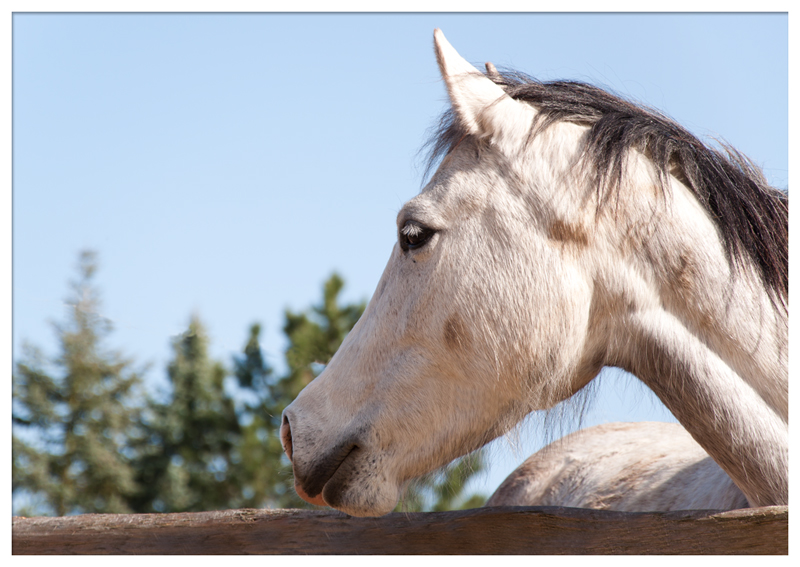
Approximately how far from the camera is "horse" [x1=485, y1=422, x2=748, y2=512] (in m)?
2.35

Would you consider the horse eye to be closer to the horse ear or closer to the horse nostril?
the horse ear

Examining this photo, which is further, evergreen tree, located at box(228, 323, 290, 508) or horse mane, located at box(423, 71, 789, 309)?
evergreen tree, located at box(228, 323, 290, 508)

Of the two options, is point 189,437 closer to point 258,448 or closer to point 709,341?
point 258,448

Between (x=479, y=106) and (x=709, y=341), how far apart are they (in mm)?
889

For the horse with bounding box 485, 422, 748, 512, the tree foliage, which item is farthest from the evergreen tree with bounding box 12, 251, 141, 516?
the horse with bounding box 485, 422, 748, 512

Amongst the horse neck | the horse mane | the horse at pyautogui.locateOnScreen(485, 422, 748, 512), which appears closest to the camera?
the horse neck

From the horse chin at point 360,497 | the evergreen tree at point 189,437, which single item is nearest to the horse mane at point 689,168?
the horse chin at point 360,497

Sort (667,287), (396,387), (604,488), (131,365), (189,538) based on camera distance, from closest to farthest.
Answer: (667,287), (396,387), (189,538), (604,488), (131,365)

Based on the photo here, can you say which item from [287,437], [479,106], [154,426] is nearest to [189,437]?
[154,426]

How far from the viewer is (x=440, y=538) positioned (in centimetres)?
184

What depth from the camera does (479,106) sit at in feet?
6.05

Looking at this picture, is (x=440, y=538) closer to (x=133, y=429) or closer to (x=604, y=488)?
(x=604, y=488)
